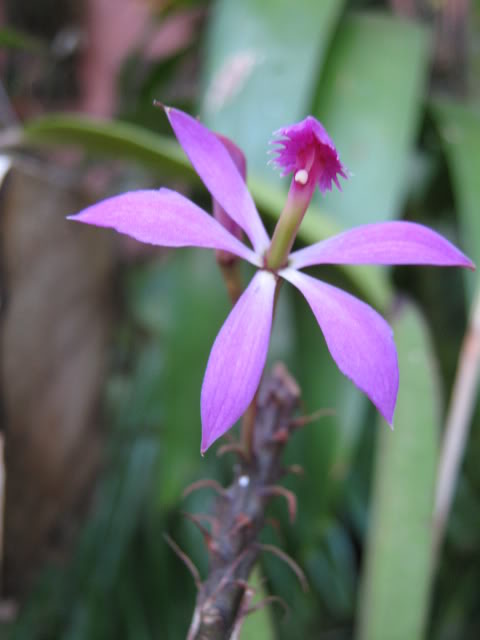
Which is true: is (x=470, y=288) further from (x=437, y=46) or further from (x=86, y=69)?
(x=86, y=69)

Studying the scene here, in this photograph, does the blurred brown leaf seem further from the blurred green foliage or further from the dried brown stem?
the dried brown stem

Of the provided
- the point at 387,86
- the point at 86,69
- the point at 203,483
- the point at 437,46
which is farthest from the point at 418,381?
the point at 86,69

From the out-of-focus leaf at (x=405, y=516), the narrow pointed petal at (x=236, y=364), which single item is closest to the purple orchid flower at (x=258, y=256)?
the narrow pointed petal at (x=236, y=364)

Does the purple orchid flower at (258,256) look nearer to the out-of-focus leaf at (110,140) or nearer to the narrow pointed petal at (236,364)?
the narrow pointed petal at (236,364)

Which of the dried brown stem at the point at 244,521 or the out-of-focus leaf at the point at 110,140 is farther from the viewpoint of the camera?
the out-of-focus leaf at the point at 110,140

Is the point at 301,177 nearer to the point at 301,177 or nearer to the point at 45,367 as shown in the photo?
the point at 301,177

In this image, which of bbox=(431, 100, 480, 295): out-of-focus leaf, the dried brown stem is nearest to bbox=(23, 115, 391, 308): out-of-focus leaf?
bbox=(431, 100, 480, 295): out-of-focus leaf
